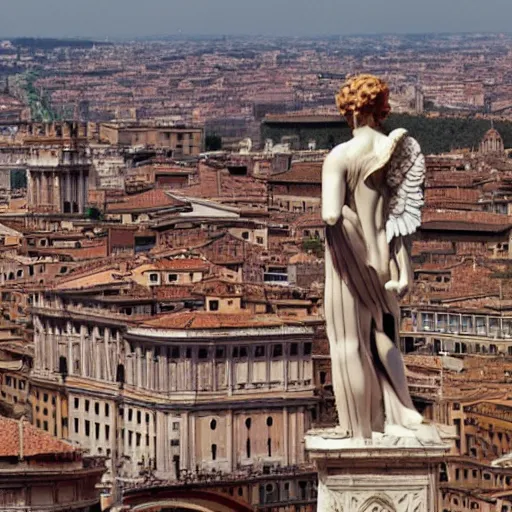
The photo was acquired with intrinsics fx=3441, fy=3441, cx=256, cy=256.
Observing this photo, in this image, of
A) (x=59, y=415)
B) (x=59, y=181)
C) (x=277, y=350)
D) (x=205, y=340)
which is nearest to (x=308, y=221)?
(x=59, y=181)

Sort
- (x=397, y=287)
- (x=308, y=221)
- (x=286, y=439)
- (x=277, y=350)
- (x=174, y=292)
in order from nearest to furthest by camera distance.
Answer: (x=397, y=287), (x=286, y=439), (x=277, y=350), (x=174, y=292), (x=308, y=221)

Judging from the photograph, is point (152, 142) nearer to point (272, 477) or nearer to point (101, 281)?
point (101, 281)

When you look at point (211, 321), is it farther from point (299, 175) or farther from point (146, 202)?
point (299, 175)

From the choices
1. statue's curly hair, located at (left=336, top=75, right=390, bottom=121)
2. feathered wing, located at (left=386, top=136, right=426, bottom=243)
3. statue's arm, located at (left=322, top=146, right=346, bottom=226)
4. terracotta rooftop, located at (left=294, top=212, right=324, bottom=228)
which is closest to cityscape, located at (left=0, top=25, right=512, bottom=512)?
terracotta rooftop, located at (left=294, top=212, right=324, bottom=228)

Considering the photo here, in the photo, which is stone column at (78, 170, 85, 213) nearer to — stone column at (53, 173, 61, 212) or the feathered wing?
stone column at (53, 173, 61, 212)

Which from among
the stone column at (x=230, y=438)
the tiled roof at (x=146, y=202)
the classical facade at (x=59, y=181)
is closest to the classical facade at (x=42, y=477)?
the stone column at (x=230, y=438)

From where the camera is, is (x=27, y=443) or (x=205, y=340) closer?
(x=27, y=443)
